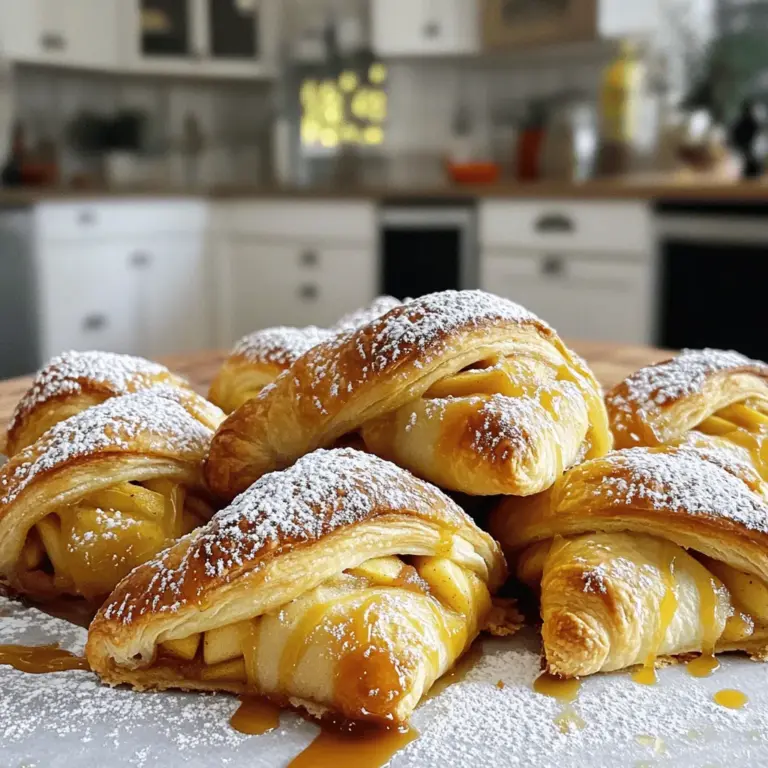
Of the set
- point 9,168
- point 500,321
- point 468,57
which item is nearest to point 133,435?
point 500,321

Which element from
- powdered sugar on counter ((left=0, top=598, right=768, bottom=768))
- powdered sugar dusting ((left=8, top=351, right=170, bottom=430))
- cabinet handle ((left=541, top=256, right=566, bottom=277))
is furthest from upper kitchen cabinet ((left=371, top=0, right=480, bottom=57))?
powdered sugar on counter ((left=0, top=598, right=768, bottom=768))

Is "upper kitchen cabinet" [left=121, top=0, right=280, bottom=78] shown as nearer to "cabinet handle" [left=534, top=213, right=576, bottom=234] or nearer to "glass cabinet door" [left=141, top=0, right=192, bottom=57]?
"glass cabinet door" [left=141, top=0, right=192, bottom=57]

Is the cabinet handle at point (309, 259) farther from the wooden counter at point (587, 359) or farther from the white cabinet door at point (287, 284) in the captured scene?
the wooden counter at point (587, 359)

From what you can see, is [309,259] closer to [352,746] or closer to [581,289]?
[581,289]

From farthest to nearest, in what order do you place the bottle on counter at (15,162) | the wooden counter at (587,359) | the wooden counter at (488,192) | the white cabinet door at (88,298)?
the bottle on counter at (15,162) → the white cabinet door at (88,298) → the wooden counter at (488,192) → the wooden counter at (587,359)

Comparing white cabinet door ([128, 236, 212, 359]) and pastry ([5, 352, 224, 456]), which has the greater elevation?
pastry ([5, 352, 224, 456])

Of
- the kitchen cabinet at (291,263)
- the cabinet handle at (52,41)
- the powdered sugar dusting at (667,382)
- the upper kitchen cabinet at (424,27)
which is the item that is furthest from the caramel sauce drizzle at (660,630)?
the cabinet handle at (52,41)
